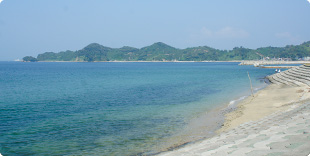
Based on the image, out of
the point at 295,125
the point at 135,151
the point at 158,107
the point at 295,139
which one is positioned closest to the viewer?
the point at 295,139

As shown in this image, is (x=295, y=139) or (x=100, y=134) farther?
(x=100, y=134)

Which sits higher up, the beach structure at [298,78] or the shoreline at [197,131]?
the beach structure at [298,78]

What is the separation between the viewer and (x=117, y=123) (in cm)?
1678

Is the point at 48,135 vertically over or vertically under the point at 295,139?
under

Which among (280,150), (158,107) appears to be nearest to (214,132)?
(280,150)

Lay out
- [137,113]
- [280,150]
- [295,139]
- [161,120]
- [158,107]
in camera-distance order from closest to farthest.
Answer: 1. [280,150]
2. [295,139]
3. [161,120]
4. [137,113]
5. [158,107]

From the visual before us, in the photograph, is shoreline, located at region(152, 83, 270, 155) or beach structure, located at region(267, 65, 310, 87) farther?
beach structure, located at region(267, 65, 310, 87)

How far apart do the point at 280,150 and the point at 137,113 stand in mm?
13688

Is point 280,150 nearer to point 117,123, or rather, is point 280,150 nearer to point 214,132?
point 214,132

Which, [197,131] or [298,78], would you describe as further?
[298,78]

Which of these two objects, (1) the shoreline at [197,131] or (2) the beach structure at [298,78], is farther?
(2) the beach structure at [298,78]

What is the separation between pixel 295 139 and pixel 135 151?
6.56 metres

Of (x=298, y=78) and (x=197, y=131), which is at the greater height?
(x=298, y=78)

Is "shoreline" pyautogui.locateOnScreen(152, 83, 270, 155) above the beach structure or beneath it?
beneath
